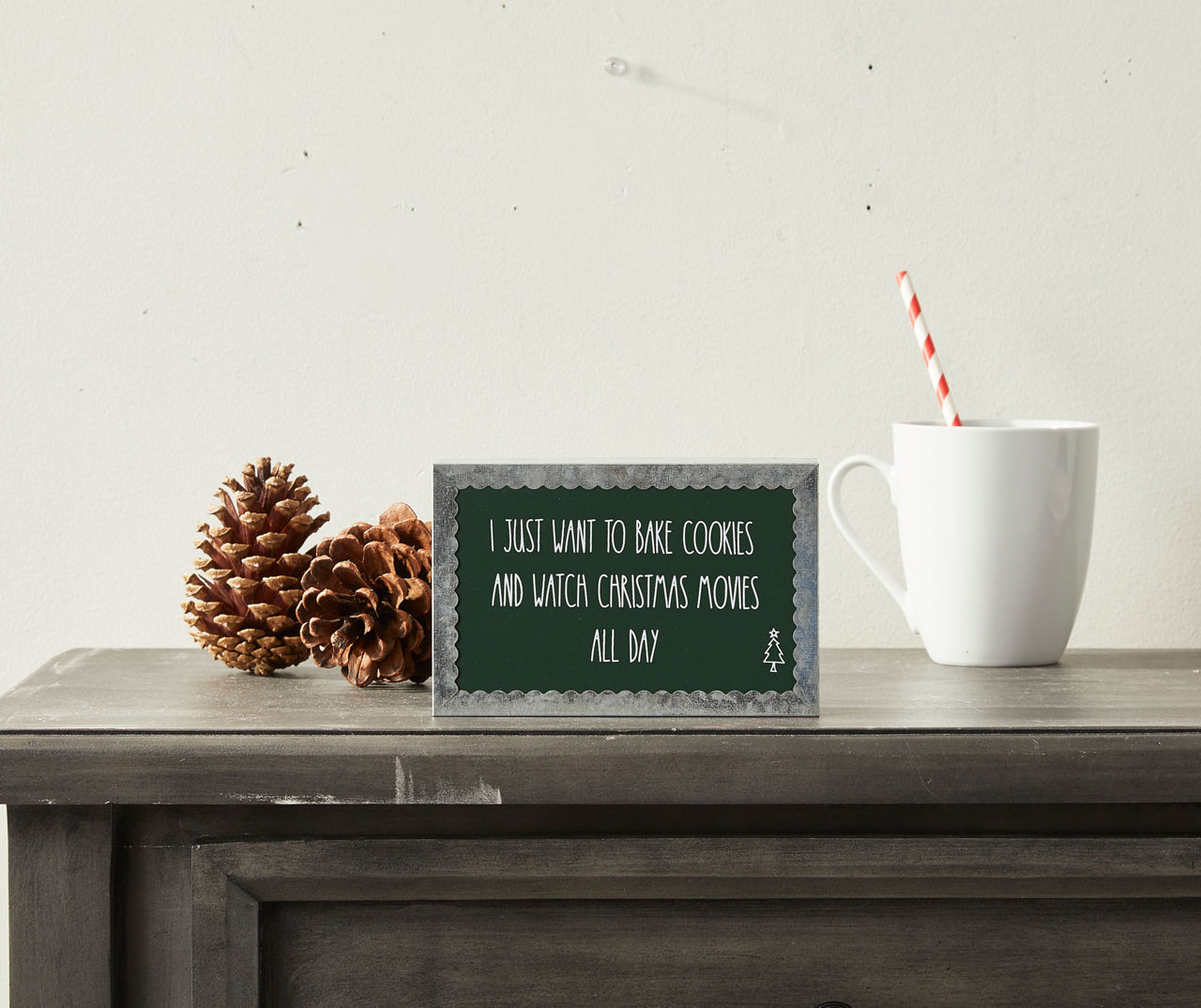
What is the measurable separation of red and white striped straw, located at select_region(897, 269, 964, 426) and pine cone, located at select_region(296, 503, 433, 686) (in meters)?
0.39

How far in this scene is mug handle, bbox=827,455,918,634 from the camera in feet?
2.72

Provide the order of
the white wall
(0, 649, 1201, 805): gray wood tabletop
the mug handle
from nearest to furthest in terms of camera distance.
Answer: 1. (0, 649, 1201, 805): gray wood tabletop
2. the mug handle
3. the white wall

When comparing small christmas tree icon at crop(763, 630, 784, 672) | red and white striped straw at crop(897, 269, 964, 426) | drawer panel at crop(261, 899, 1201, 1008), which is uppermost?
red and white striped straw at crop(897, 269, 964, 426)

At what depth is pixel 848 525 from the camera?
841 millimetres

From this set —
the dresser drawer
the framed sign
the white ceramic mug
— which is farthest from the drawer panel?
the white ceramic mug

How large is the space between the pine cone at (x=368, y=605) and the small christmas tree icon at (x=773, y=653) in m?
0.21

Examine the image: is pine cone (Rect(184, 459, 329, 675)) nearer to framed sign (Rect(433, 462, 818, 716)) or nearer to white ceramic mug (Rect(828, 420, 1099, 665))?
framed sign (Rect(433, 462, 818, 716))

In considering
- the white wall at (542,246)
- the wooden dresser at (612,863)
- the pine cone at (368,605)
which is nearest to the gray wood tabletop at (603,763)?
the wooden dresser at (612,863)

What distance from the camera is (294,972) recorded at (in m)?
0.63

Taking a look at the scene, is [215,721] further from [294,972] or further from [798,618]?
[798,618]

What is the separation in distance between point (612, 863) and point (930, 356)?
1.48ft

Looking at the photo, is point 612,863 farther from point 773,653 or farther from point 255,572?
point 255,572

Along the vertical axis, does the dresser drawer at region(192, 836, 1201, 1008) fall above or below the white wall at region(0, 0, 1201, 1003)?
below

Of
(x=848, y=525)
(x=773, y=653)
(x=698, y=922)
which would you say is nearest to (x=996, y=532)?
(x=848, y=525)
